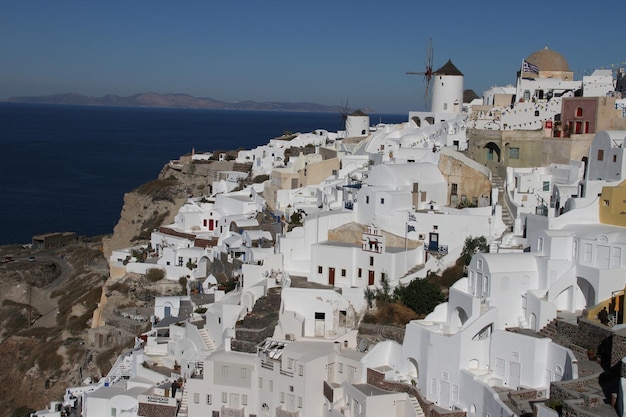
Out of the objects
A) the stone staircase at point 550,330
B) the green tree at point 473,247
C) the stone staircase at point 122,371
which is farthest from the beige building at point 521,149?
the stone staircase at point 122,371

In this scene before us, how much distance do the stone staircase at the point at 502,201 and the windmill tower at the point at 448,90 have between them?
46.9 feet

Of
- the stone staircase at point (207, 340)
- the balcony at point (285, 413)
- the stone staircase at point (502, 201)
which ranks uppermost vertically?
the stone staircase at point (502, 201)

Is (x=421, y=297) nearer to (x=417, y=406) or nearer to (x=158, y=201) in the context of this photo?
(x=417, y=406)

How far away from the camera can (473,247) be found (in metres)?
27.1

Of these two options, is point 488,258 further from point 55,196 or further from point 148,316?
point 55,196

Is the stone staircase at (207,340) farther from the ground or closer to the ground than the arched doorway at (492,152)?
closer to the ground

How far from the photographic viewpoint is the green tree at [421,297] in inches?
981

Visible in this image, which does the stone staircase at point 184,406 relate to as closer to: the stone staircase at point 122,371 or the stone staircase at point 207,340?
the stone staircase at point 207,340

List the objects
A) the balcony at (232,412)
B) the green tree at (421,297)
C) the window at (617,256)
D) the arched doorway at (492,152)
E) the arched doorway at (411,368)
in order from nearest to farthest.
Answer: the window at (617,256), the arched doorway at (411,368), the balcony at (232,412), the green tree at (421,297), the arched doorway at (492,152)

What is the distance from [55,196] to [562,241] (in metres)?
74.2

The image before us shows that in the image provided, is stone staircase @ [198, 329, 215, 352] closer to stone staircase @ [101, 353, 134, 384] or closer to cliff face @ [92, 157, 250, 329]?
stone staircase @ [101, 353, 134, 384]

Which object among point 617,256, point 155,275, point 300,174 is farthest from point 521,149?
point 155,275

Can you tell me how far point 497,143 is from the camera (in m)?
31.2

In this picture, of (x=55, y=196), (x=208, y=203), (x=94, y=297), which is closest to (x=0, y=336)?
(x=94, y=297)
